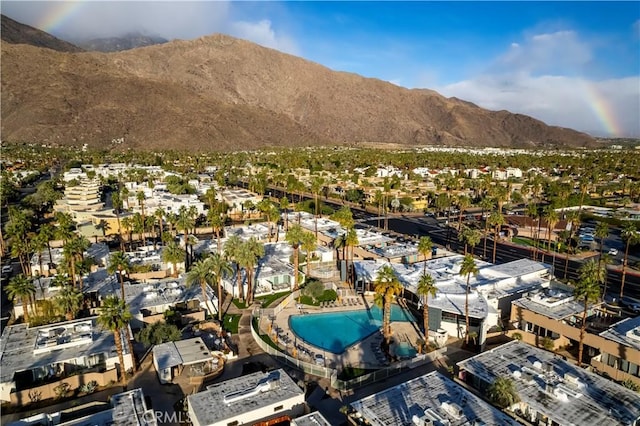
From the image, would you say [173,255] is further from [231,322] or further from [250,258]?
[231,322]

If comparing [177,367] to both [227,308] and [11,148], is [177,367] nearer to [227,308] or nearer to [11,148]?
[227,308]

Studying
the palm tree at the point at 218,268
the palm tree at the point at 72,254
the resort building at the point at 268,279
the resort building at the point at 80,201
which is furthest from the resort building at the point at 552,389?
the resort building at the point at 80,201

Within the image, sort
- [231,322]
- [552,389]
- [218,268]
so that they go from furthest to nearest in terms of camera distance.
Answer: [231,322] → [218,268] → [552,389]

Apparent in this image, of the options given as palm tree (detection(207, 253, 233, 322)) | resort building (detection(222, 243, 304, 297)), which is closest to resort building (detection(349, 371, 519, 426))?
palm tree (detection(207, 253, 233, 322))

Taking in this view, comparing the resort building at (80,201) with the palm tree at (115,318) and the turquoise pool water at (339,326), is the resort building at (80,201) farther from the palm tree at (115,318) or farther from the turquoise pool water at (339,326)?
the turquoise pool water at (339,326)

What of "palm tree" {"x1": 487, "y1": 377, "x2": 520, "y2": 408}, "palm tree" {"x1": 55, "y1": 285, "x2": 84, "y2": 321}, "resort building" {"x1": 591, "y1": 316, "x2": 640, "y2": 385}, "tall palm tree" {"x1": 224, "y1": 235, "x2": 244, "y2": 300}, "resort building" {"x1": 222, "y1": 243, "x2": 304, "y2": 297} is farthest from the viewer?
"resort building" {"x1": 222, "y1": 243, "x2": 304, "y2": 297}

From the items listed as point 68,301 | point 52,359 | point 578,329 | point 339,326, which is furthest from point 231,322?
point 578,329
